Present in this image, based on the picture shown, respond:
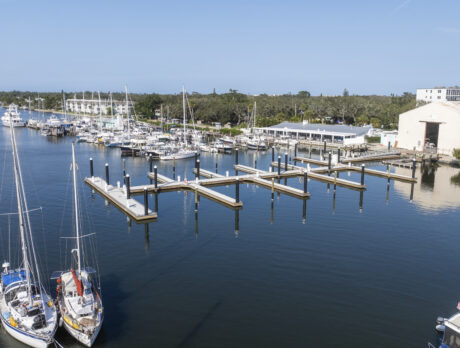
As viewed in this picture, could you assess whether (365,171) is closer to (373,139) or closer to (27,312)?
(373,139)

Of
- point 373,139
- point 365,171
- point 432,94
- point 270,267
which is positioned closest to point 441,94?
point 432,94

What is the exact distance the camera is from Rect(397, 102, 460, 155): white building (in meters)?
→ 81.4

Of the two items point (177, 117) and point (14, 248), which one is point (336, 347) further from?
point (177, 117)

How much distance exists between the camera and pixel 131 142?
3393 inches

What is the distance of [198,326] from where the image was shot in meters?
22.8

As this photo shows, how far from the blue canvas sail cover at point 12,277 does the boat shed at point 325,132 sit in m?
83.1

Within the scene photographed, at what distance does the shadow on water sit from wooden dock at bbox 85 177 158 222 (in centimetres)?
1706

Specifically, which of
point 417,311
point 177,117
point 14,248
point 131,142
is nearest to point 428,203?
point 417,311

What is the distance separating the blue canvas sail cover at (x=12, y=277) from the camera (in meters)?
23.7

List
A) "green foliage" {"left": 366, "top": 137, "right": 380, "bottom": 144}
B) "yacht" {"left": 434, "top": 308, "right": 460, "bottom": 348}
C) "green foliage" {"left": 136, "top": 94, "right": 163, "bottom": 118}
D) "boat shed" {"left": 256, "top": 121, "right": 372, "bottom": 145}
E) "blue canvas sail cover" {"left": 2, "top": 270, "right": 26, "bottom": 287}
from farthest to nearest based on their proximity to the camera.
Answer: "green foliage" {"left": 136, "top": 94, "right": 163, "bottom": 118}
"green foliage" {"left": 366, "top": 137, "right": 380, "bottom": 144}
"boat shed" {"left": 256, "top": 121, "right": 372, "bottom": 145}
"blue canvas sail cover" {"left": 2, "top": 270, "right": 26, "bottom": 287}
"yacht" {"left": 434, "top": 308, "right": 460, "bottom": 348}

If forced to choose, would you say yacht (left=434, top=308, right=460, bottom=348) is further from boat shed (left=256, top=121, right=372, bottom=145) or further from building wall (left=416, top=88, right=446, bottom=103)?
building wall (left=416, top=88, right=446, bottom=103)

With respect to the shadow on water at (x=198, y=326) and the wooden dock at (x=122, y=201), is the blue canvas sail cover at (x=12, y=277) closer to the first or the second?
the shadow on water at (x=198, y=326)

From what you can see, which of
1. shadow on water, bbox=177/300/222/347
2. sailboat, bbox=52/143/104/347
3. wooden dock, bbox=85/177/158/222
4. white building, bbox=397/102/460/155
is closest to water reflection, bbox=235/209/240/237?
wooden dock, bbox=85/177/158/222

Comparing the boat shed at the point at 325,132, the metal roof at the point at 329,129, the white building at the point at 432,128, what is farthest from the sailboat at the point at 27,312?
the metal roof at the point at 329,129
